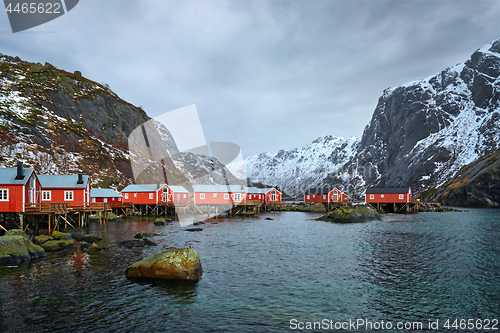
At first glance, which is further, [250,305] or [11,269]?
[11,269]

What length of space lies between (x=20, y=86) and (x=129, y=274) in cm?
12295

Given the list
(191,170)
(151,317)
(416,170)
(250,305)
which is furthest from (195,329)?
(416,170)

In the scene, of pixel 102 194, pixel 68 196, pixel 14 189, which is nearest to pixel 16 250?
pixel 14 189

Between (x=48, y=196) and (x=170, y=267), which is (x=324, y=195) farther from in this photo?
(x=170, y=267)

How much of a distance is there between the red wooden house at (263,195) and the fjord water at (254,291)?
67771 millimetres

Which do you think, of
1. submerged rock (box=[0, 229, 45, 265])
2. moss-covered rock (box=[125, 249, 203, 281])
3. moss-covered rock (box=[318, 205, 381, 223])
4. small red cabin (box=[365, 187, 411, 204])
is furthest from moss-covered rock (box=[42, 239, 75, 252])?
small red cabin (box=[365, 187, 411, 204])

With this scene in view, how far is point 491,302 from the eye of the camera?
17969mm

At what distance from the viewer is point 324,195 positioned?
11669 cm

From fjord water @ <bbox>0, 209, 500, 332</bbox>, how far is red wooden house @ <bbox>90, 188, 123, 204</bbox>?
4952 centimetres

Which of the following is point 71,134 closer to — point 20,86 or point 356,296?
point 20,86

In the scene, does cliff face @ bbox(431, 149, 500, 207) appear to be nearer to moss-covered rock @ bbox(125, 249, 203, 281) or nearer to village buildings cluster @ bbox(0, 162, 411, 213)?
village buildings cluster @ bbox(0, 162, 411, 213)

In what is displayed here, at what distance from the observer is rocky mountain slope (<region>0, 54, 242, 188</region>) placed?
3593 inches

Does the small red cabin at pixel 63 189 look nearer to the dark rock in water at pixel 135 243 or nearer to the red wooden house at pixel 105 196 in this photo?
the red wooden house at pixel 105 196

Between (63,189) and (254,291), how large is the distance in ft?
152
